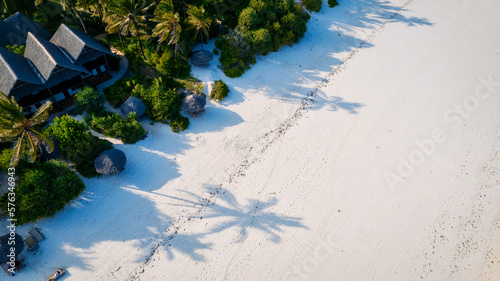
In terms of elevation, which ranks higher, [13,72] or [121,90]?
[13,72]

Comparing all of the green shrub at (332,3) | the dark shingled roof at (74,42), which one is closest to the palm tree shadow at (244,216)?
the dark shingled roof at (74,42)

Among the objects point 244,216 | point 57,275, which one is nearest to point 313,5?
point 244,216

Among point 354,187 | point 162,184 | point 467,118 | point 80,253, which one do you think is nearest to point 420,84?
point 467,118

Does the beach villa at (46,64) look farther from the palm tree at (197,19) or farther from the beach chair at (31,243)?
the beach chair at (31,243)

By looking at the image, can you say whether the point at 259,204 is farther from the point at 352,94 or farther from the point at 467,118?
the point at 467,118

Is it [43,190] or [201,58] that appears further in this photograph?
[201,58]

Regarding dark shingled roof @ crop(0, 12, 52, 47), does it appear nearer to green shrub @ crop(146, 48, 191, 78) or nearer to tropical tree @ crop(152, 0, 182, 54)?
green shrub @ crop(146, 48, 191, 78)

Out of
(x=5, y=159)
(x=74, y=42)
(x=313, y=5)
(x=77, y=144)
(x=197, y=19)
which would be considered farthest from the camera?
(x=313, y=5)

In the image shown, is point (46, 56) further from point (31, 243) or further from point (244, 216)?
point (244, 216)
